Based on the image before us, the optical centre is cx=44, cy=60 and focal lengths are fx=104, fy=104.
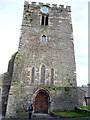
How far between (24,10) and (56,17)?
5.72 m

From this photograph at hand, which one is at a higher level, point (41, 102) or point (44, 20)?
point (44, 20)

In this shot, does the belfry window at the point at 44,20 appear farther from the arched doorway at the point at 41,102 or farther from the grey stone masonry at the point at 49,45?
the arched doorway at the point at 41,102

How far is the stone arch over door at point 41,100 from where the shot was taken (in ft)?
42.3

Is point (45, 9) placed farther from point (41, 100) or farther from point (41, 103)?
point (41, 103)

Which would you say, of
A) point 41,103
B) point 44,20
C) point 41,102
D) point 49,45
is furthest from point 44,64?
point 44,20

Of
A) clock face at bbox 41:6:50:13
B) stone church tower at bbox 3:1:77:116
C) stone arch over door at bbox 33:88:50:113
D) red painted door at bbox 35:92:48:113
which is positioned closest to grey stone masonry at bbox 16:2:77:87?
stone church tower at bbox 3:1:77:116

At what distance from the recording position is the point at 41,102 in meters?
13.2

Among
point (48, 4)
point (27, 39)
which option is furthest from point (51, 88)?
point (48, 4)

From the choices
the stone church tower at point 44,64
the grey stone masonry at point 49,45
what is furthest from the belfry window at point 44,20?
the grey stone masonry at point 49,45

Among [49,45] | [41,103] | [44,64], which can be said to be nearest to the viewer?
[41,103]

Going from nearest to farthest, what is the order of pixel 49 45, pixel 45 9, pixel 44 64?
pixel 44 64, pixel 49 45, pixel 45 9

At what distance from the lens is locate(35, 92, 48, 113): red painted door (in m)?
12.9

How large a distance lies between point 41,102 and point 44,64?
4981mm

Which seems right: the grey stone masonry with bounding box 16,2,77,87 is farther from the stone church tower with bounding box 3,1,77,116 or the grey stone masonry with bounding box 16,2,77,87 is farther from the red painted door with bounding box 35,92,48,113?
the red painted door with bounding box 35,92,48,113
